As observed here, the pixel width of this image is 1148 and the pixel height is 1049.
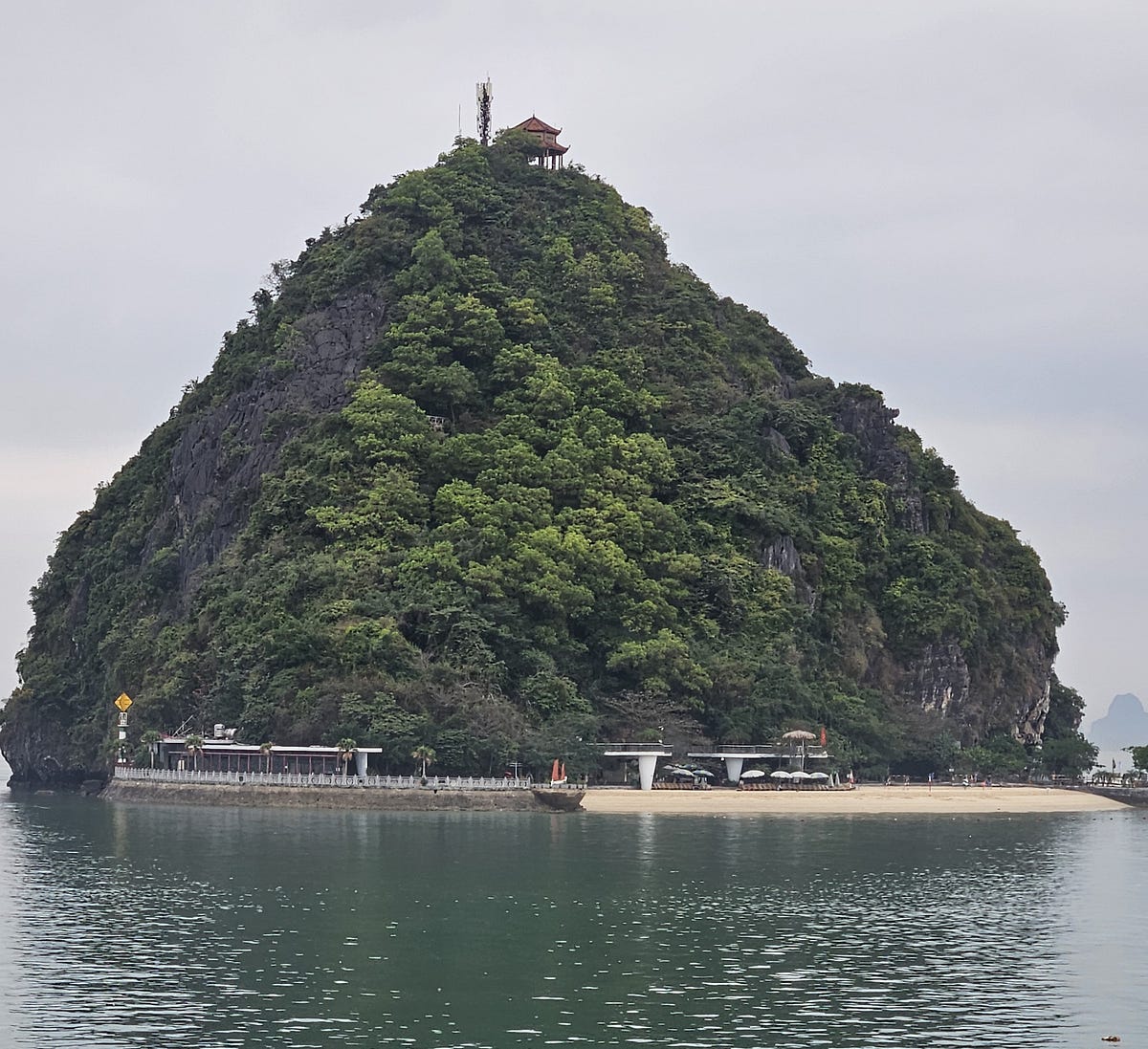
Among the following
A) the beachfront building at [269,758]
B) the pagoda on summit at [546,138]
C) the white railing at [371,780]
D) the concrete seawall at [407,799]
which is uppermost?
the pagoda on summit at [546,138]

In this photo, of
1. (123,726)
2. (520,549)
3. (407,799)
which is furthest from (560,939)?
(123,726)

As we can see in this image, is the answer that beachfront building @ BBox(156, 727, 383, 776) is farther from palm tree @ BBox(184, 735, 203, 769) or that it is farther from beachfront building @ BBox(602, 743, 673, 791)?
beachfront building @ BBox(602, 743, 673, 791)

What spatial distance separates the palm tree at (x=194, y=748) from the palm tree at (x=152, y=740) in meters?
2.68

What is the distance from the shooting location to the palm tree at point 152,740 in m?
122

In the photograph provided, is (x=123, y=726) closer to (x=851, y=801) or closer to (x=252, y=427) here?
(x=252, y=427)

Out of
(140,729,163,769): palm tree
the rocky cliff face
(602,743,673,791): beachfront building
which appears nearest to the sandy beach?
(602,743,673,791): beachfront building

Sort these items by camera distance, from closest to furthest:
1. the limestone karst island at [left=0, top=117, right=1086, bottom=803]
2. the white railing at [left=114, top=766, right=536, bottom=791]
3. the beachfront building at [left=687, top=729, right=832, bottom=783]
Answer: the white railing at [left=114, top=766, right=536, bottom=791] → the limestone karst island at [left=0, top=117, right=1086, bottom=803] → the beachfront building at [left=687, top=729, right=832, bottom=783]

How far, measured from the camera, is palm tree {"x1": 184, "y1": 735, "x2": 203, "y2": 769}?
388ft

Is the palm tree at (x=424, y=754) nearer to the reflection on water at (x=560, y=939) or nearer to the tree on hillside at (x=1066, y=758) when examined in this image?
the reflection on water at (x=560, y=939)

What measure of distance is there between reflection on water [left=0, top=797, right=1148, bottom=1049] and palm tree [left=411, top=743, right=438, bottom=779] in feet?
61.9

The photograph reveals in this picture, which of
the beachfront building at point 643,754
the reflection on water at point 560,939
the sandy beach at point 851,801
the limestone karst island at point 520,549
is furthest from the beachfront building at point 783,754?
the reflection on water at point 560,939

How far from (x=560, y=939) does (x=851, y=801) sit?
6730 centimetres

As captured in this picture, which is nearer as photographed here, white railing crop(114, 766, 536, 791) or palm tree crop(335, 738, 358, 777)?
white railing crop(114, 766, 536, 791)

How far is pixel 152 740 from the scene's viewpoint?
122312mm
